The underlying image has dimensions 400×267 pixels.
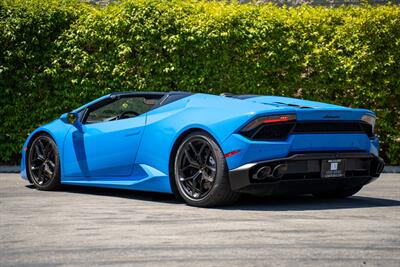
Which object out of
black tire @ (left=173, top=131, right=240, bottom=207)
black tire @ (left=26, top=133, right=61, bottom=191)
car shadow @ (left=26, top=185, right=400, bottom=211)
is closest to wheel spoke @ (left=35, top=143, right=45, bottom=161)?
black tire @ (left=26, top=133, right=61, bottom=191)

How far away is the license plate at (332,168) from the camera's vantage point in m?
7.90

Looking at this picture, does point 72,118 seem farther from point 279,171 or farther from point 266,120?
point 279,171

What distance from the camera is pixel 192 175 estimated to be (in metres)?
8.05

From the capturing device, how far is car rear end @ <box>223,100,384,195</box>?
7.60m

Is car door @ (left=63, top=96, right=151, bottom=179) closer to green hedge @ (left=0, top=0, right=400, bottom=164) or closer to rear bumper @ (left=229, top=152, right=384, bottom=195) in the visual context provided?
rear bumper @ (left=229, top=152, right=384, bottom=195)

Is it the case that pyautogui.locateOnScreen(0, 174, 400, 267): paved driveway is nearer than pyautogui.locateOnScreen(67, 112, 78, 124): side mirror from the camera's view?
Yes

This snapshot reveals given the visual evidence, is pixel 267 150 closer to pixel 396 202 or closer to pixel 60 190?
pixel 396 202

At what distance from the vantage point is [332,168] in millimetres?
7969

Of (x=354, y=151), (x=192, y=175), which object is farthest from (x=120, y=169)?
(x=354, y=151)

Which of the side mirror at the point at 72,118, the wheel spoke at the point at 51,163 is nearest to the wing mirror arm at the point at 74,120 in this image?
the side mirror at the point at 72,118

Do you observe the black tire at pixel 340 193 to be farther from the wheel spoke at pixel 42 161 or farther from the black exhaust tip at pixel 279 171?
the wheel spoke at pixel 42 161

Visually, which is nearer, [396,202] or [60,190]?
[396,202]

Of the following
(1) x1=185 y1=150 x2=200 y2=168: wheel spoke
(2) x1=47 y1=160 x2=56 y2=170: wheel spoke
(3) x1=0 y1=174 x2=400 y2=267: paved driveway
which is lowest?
(3) x1=0 y1=174 x2=400 y2=267: paved driveway

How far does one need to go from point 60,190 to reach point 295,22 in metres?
5.95
